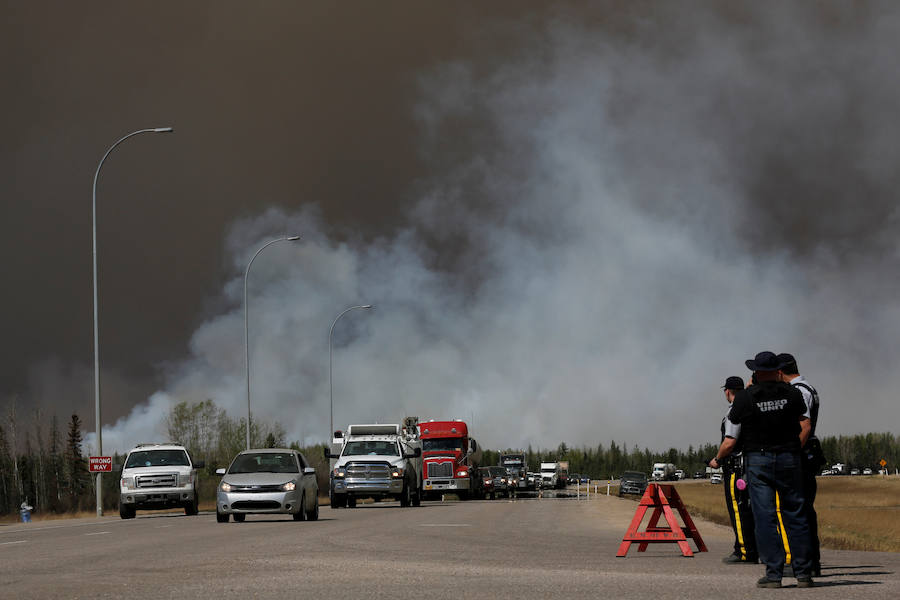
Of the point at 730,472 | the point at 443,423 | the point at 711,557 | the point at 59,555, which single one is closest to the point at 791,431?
the point at 730,472

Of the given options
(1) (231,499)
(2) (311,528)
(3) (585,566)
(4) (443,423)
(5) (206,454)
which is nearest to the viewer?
(3) (585,566)

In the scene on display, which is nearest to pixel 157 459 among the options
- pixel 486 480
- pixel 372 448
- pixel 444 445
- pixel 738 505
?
pixel 372 448

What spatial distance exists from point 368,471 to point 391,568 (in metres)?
28.6

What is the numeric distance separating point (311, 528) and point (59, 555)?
861 centimetres

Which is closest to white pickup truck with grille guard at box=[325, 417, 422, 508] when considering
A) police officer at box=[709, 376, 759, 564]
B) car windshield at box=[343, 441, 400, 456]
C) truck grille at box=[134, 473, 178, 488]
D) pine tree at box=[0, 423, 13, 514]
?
car windshield at box=[343, 441, 400, 456]

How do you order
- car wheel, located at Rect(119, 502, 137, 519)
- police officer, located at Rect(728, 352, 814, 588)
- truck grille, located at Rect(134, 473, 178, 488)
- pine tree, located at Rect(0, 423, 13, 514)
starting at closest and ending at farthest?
police officer, located at Rect(728, 352, 814, 588) → truck grille, located at Rect(134, 473, 178, 488) → car wheel, located at Rect(119, 502, 137, 519) → pine tree, located at Rect(0, 423, 13, 514)

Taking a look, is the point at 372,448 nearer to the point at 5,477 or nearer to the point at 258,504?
the point at 258,504

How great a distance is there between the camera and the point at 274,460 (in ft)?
102

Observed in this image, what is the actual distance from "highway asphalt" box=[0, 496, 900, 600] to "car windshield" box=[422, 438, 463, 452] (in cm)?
3664

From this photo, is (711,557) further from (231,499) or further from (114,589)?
(231,499)

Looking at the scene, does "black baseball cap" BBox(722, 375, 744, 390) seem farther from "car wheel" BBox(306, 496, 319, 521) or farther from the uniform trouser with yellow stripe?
"car wheel" BBox(306, 496, 319, 521)

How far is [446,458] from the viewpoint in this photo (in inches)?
2418

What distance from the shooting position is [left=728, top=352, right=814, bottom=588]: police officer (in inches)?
476

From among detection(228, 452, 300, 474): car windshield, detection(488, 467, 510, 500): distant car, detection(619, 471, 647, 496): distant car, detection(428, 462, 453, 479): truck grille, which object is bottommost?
detection(619, 471, 647, 496): distant car
